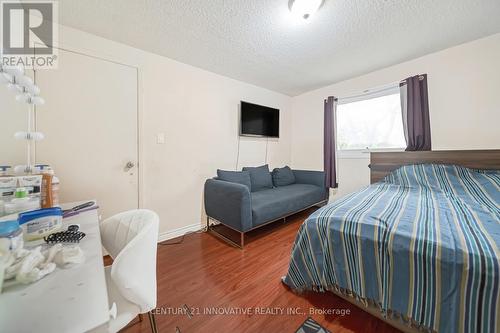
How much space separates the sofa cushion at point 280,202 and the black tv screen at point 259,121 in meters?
1.03

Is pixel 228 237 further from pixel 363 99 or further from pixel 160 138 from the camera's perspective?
pixel 363 99

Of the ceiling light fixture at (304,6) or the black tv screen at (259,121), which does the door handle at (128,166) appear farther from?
the ceiling light fixture at (304,6)

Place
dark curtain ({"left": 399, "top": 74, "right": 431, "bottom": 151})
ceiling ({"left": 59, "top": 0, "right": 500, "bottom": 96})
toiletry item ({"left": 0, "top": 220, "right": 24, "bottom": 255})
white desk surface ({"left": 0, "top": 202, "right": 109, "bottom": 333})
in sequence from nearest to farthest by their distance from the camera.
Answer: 1. white desk surface ({"left": 0, "top": 202, "right": 109, "bottom": 333})
2. toiletry item ({"left": 0, "top": 220, "right": 24, "bottom": 255})
3. ceiling ({"left": 59, "top": 0, "right": 500, "bottom": 96})
4. dark curtain ({"left": 399, "top": 74, "right": 431, "bottom": 151})

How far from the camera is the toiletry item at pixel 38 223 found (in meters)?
0.80

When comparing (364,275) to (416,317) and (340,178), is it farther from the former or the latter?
(340,178)

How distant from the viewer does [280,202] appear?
2.38m

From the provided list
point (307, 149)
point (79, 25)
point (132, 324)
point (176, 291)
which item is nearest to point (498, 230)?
point (176, 291)

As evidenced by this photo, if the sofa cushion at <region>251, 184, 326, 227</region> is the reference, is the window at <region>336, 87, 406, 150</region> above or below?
above

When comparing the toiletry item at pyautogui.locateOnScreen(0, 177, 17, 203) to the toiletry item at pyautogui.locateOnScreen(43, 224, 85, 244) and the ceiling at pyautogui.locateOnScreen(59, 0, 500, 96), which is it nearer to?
the toiletry item at pyautogui.locateOnScreen(43, 224, 85, 244)

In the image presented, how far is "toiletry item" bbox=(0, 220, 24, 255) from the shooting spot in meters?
0.57

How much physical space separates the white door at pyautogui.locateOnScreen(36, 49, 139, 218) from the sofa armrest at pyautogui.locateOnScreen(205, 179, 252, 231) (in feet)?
2.89

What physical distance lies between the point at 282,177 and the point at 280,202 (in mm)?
978

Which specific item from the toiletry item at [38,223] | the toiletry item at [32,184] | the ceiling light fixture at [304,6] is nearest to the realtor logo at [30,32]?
the toiletry item at [32,184]

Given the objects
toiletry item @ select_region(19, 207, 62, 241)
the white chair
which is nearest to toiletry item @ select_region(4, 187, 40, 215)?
toiletry item @ select_region(19, 207, 62, 241)
